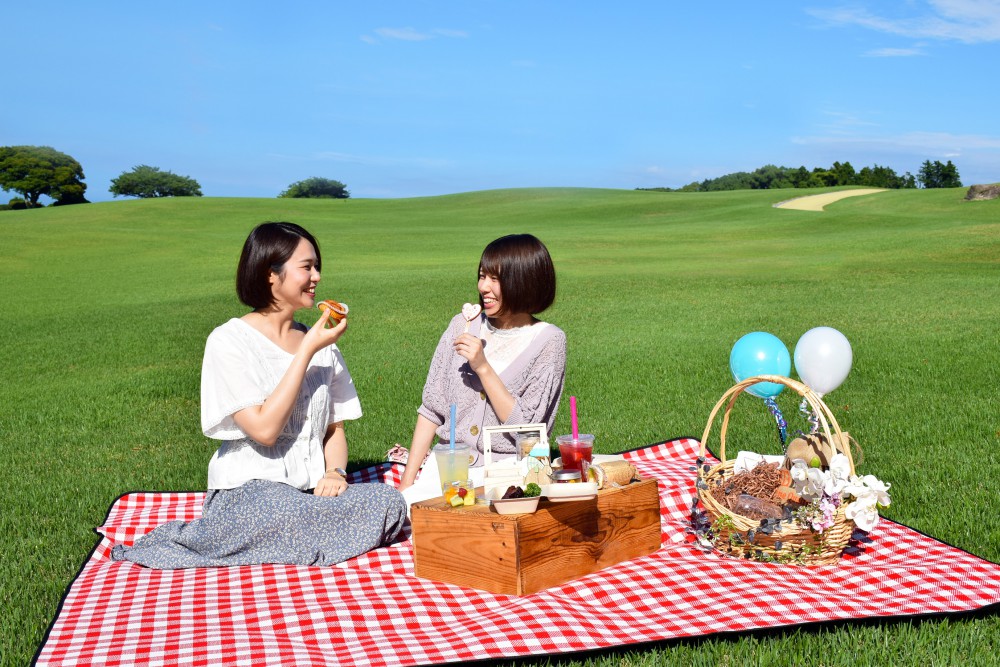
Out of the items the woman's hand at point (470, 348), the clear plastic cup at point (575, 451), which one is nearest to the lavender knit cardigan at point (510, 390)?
the woman's hand at point (470, 348)

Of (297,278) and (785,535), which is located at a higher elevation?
(297,278)

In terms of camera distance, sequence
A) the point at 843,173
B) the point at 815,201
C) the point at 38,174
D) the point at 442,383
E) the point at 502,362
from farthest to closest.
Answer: the point at 843,173
the point at 38,174
the point at 815,201
the point at 442,383
the point at 502,362

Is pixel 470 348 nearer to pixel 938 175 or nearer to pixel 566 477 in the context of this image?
pixel 566 477

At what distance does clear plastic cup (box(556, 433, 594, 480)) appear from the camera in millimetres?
4238

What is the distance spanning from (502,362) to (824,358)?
5.99ft

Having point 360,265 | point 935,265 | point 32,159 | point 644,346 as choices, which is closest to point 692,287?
point 935,265

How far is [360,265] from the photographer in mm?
28875

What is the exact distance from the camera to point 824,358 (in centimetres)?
533

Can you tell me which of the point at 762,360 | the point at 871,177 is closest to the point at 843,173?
the point at 871,177

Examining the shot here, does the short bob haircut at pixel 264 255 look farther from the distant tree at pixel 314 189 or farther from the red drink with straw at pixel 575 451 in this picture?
the distant tree at pixel 314 189

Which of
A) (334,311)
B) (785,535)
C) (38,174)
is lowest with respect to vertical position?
(785,535)

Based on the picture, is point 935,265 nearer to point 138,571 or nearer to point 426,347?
point 426,347

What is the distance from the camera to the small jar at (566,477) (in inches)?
162

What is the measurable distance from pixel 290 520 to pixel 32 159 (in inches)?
2872
